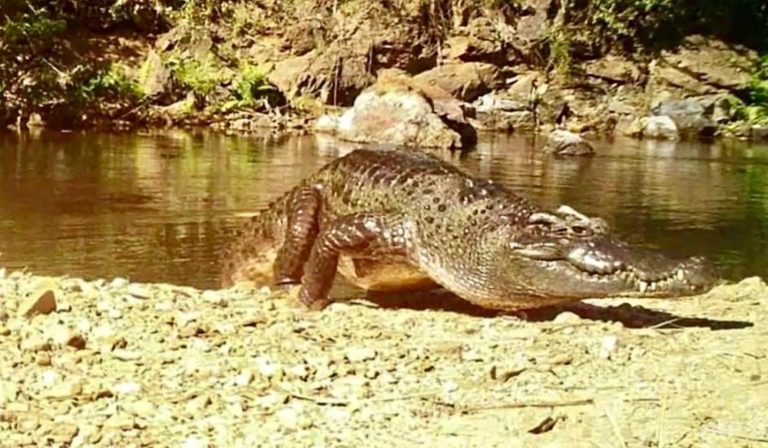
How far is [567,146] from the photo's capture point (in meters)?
16.8

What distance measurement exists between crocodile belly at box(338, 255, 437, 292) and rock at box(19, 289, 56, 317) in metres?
1.35

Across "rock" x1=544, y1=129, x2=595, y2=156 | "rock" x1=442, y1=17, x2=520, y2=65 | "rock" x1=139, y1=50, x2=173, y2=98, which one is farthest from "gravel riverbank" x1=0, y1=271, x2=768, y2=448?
"rock" x1=442, y1=17, x2=520, y2=65

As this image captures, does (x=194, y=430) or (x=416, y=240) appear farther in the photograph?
(x=416, y=240)

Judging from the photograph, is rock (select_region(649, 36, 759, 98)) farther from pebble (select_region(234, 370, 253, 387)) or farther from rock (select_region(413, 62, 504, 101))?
pebble (select_region(234, 370, 253, 387))

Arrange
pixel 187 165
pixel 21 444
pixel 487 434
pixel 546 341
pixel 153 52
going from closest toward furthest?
pixel 21 444 < pixel 487 434 < pixel 546 341 < pixel 187 165 < pixel 153 52

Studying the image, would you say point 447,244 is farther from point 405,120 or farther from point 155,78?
point 155,78

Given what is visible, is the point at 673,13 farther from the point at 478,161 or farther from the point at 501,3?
the point at 478,161

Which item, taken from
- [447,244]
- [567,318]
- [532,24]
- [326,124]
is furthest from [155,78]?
[567,318]

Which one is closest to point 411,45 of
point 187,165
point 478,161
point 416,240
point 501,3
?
point 501,3

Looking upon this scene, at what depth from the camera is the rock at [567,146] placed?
655 inches

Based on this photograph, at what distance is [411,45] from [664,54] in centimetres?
535

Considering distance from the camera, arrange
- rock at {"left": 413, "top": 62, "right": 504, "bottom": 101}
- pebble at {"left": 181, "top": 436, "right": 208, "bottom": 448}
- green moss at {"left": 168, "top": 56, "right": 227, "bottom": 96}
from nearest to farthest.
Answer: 1. pebble at {"left": 181, "top": 436, "right": 208, "bottom": 448}
2. green moss at {"left": 168, "top": 56, "right": 227, "bottom": 96}
3. rock at {"left": 413, "top": 62, "right": 504, "bottom": 101}

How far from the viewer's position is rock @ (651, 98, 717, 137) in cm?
2139

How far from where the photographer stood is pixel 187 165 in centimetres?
1334
